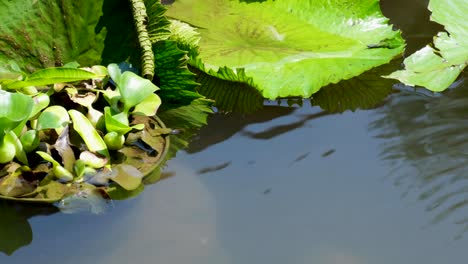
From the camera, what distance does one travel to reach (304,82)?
54.2 inches

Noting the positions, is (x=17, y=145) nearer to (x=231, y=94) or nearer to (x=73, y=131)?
(x=73, y=131)

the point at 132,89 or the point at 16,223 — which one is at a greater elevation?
the point at 132,89

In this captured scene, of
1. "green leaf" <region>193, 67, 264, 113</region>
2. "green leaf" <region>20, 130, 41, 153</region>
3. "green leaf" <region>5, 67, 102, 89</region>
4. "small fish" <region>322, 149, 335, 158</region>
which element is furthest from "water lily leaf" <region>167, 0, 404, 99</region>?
"green leaf" <region>20, 130, 41, 153</region>

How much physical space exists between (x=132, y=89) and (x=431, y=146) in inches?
21.4

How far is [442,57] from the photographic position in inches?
58.4

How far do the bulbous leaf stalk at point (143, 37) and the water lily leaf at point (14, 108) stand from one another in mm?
242

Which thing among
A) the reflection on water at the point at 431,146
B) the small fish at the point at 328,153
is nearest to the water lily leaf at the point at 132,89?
the small fish at the point at 328,153

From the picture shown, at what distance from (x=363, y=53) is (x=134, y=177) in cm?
57

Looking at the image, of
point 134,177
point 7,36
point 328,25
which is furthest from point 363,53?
point 7,36

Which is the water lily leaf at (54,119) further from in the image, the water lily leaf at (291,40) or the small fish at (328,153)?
the small fish at (328,153)

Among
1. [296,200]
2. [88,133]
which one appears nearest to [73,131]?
[88,133]

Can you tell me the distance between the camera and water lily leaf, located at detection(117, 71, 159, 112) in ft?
3.88

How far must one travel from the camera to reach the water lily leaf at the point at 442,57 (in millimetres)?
1439

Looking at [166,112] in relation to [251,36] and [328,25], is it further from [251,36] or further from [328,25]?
[328,25]
